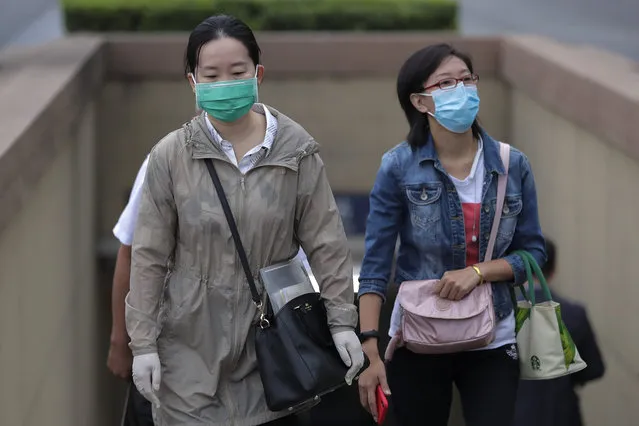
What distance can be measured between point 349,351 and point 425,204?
0.68 m

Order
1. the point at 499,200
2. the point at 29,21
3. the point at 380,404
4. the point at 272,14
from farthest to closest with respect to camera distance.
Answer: the point at 29,21 → the point at 272,14 → the point at 499,200 → the point at 380,404

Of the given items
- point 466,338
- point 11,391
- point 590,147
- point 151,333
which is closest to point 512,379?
point 466,338

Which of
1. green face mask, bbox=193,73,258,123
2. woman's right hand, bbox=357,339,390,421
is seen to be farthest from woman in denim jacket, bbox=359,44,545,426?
green face mask, bbox=193,73,258,123

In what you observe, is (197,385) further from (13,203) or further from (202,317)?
(13,203)

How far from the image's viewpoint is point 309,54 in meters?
9.99

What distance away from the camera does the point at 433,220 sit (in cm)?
422

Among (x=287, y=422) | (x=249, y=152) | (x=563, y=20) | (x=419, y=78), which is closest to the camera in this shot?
(x=249, y=152)

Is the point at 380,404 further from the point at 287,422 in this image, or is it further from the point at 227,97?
the point at 227,97

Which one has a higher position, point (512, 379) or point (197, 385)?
point (197, 385)

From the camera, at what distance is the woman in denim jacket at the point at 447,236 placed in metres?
4.22

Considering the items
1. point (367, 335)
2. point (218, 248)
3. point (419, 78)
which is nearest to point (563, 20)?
point (419, 78)

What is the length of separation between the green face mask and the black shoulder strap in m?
0.16

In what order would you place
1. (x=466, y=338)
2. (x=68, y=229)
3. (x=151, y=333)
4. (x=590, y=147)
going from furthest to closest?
(x=590, y=147), (x=68, y=229), (x=466, y=338), (x=151, y=333)

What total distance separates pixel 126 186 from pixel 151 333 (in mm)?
6302
